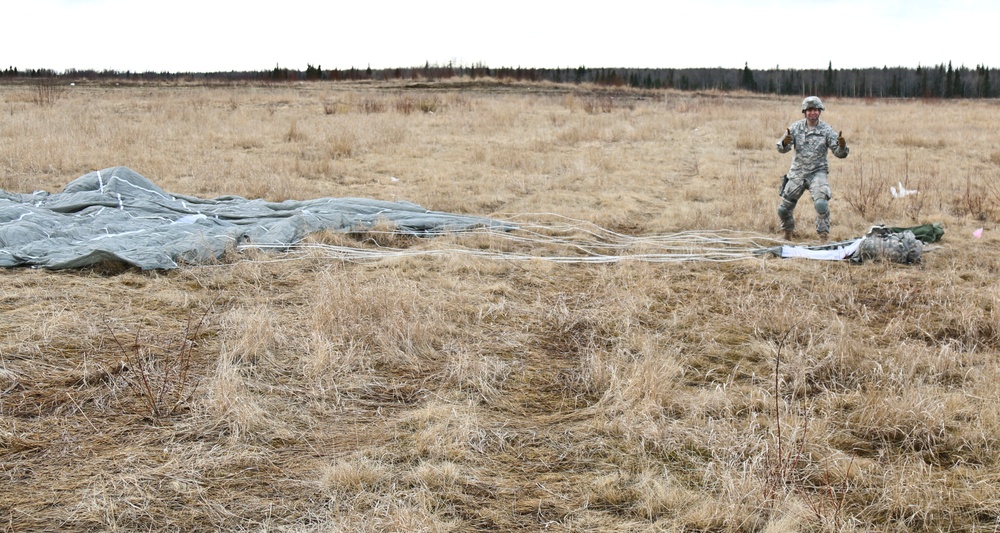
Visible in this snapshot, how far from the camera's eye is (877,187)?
9.45 metres

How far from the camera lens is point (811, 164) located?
7.34 meters

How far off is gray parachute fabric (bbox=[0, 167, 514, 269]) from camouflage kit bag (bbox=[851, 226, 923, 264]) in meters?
3.16

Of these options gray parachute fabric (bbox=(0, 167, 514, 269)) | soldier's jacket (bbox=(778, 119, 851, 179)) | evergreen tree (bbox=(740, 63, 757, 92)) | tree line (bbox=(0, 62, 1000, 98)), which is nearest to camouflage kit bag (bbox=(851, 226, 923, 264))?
soldier's jacket (bbox=(778, 119, 851, 179))

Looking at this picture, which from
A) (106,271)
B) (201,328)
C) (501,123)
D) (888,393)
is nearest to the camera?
(888,393)

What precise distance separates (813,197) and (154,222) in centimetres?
612

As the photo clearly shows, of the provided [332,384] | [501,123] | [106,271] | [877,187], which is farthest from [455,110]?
[332,384]

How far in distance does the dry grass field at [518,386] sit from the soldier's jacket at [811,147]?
0.77 m

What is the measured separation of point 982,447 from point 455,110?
671 inches

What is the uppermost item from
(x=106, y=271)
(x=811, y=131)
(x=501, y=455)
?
(x=811, y=131)

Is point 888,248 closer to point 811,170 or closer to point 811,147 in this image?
point 811,170

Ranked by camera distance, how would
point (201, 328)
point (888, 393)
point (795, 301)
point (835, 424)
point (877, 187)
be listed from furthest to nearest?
point (877, 187), point (795, 301), point (201, 328), point (888, 393), point (835, 424)

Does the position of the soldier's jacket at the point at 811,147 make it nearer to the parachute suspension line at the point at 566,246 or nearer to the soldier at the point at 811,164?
the soldier at the point at 811,164

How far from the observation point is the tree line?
132 feet

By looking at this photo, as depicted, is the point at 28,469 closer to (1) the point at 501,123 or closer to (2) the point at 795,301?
(2) the point at 795,301
